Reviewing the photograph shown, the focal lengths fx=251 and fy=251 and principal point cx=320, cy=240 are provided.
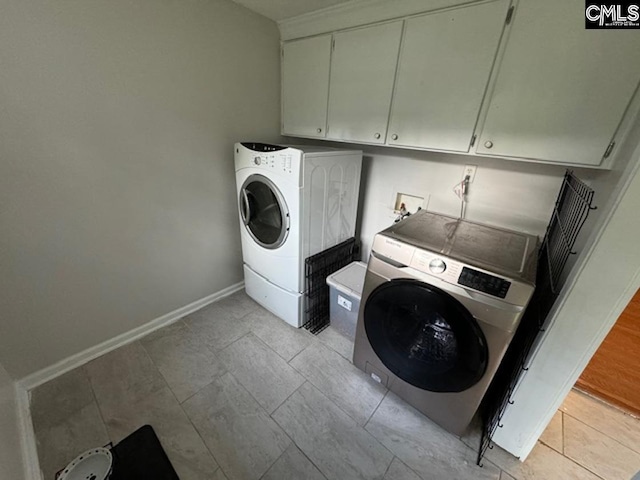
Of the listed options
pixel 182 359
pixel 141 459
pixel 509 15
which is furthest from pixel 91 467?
pixel 509 15

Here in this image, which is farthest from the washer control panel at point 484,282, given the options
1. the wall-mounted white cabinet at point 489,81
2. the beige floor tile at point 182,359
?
the beige floor tile at point 182,359

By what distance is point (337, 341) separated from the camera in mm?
1808

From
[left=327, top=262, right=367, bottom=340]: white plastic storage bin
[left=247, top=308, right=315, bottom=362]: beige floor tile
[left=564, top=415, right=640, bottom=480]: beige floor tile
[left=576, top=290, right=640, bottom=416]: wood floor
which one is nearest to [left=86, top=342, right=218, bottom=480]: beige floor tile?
[left=247, top=308, right=315, bottom=362]: beige floor tile

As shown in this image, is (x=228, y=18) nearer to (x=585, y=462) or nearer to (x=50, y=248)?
(x=50, y=248)

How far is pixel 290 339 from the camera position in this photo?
180 centimetres

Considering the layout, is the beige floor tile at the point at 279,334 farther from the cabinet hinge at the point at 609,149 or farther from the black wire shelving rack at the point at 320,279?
the cabinet hinge at the point at 609,149

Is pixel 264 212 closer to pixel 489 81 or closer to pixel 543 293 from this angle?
pixel 489 81

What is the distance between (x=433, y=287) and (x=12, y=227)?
1933 millimetres

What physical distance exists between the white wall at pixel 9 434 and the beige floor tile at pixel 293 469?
36.5 inches

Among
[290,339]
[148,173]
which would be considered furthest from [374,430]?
[148,173]

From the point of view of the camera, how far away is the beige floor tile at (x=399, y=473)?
1.11m

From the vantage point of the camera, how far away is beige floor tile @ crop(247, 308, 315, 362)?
1723 millimetres

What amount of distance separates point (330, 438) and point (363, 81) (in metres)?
1.94

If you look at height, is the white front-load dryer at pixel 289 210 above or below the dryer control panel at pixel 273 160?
below
